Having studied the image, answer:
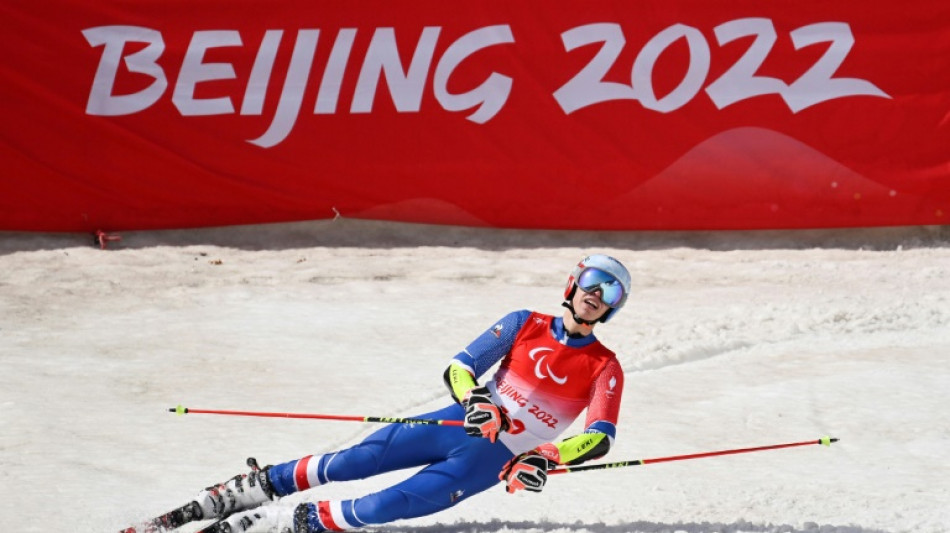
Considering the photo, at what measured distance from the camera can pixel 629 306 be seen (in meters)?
10.8

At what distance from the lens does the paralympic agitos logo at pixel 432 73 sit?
41.2ft

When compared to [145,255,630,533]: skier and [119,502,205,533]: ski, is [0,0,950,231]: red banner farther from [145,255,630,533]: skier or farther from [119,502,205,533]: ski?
[119,502,205,533]: ski

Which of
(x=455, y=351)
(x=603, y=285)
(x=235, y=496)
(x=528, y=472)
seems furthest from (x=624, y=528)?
(x=455, y=351)

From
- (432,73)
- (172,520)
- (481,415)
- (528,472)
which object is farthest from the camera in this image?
(432,73)

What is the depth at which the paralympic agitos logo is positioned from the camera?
12547 mm

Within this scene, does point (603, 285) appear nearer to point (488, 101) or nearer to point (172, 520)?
point (172, 520)

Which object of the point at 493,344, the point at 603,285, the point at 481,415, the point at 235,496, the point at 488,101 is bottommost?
the point at 235,496

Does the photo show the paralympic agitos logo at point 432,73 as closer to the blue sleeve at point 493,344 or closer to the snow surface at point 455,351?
the snow surface at point 455,351

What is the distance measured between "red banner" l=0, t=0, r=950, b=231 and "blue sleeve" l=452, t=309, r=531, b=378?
269 inches

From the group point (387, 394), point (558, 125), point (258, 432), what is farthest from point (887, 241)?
point (258, 432)

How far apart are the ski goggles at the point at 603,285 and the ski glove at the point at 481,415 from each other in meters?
0.66

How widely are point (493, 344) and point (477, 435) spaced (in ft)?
1.47

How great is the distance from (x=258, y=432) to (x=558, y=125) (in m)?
5.87

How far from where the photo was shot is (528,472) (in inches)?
213
